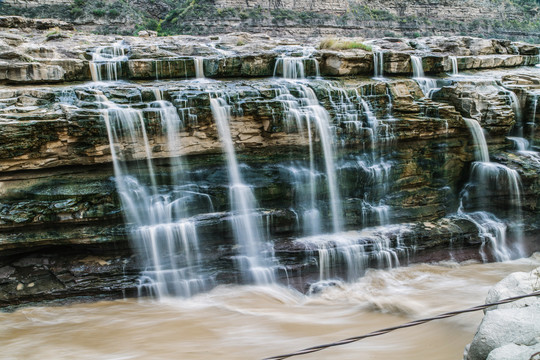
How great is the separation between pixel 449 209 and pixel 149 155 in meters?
7.83

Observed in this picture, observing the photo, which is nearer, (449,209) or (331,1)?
(449,209)

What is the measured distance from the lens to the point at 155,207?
9.01 m

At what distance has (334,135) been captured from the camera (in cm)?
1030

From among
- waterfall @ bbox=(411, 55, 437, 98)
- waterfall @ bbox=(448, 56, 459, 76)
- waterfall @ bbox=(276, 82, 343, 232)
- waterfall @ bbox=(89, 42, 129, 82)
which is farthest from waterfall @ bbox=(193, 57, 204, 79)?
waterfall @ bbox=(448, 56, 459, 76)

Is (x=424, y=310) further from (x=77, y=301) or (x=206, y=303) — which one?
(x=77, y=301)

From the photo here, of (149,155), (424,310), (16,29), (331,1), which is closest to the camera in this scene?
(424,310)

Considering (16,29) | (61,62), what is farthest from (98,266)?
(16,29)

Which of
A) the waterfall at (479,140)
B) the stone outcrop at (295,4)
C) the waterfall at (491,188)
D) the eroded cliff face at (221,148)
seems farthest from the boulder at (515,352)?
the stone outcrop at (295,4)

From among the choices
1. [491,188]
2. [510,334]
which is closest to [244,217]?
[510,334]

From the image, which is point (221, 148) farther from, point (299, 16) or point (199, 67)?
point (299, 16)

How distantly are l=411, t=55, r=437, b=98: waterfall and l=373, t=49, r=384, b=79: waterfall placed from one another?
3.55 ft

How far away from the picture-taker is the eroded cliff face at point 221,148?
834 centimetres

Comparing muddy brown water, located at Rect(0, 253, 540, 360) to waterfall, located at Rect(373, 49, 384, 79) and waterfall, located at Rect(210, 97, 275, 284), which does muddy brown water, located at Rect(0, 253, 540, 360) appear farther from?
Answer: waterfall, located at Rect(373, 49, 384, 79)

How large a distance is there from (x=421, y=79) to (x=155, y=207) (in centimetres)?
888
